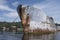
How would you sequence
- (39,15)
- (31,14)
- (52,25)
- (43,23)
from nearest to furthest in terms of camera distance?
(31,14), (39,15), (43,23), (52,25)

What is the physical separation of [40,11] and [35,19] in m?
1.09

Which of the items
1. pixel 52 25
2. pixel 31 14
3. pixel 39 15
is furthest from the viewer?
pixel 52 25

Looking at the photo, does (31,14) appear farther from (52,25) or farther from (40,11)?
(52,25)

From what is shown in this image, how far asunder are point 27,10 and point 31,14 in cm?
71

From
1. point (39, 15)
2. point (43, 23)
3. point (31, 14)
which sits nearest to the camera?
point (31, 14)

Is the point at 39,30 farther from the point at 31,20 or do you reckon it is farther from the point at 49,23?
the point at 49,23

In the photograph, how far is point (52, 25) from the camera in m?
21.9

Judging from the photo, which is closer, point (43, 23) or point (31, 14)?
point (31, 14)

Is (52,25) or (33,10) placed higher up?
(33,10)

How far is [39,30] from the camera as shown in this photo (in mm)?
18531

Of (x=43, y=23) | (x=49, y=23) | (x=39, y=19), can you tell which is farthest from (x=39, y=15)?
(x=49, y=23)

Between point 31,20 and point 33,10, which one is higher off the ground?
point 33,10

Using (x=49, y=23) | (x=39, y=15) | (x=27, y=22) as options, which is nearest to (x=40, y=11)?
(x=39, y=15)

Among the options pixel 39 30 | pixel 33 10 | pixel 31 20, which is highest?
pixel 33 10
